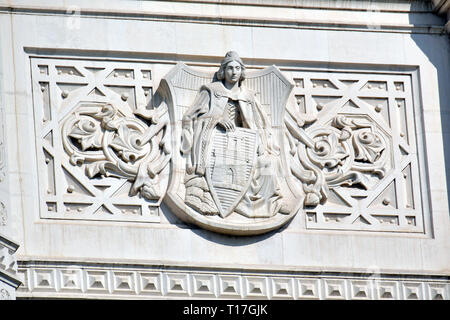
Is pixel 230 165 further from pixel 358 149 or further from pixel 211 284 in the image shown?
pixel 358 149

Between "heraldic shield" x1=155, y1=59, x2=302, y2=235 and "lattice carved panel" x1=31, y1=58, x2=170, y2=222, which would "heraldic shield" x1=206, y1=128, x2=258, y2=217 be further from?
"lattice carved panel" x1=31, y1=58, x2=170, y2=222

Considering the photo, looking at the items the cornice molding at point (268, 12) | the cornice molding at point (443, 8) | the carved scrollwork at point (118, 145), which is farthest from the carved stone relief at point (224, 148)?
the cornice molding at point (443, 8)

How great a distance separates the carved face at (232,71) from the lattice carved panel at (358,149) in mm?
780

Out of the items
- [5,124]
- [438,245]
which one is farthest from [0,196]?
[438,245]

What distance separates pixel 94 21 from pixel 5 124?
1.83m

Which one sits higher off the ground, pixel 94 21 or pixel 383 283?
pixel 94 21

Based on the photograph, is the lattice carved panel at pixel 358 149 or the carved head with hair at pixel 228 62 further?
the lattice carved panel at pixel 358 149

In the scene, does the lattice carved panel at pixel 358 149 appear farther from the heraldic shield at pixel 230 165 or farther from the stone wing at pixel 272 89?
the heraldic shield at pixel 230 165

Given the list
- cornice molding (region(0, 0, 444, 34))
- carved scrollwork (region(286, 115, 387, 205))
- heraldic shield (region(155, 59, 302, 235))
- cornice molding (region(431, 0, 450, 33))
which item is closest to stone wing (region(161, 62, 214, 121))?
heraldic shield (region(155, 59, 302, 235))

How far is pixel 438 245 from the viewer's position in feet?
96.6

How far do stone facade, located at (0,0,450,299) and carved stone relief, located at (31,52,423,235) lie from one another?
2cm

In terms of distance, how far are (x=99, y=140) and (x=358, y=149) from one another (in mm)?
2881

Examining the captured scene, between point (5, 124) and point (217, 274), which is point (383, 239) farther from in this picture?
point (5, 124)

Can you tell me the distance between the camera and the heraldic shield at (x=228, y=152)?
94.3ft
